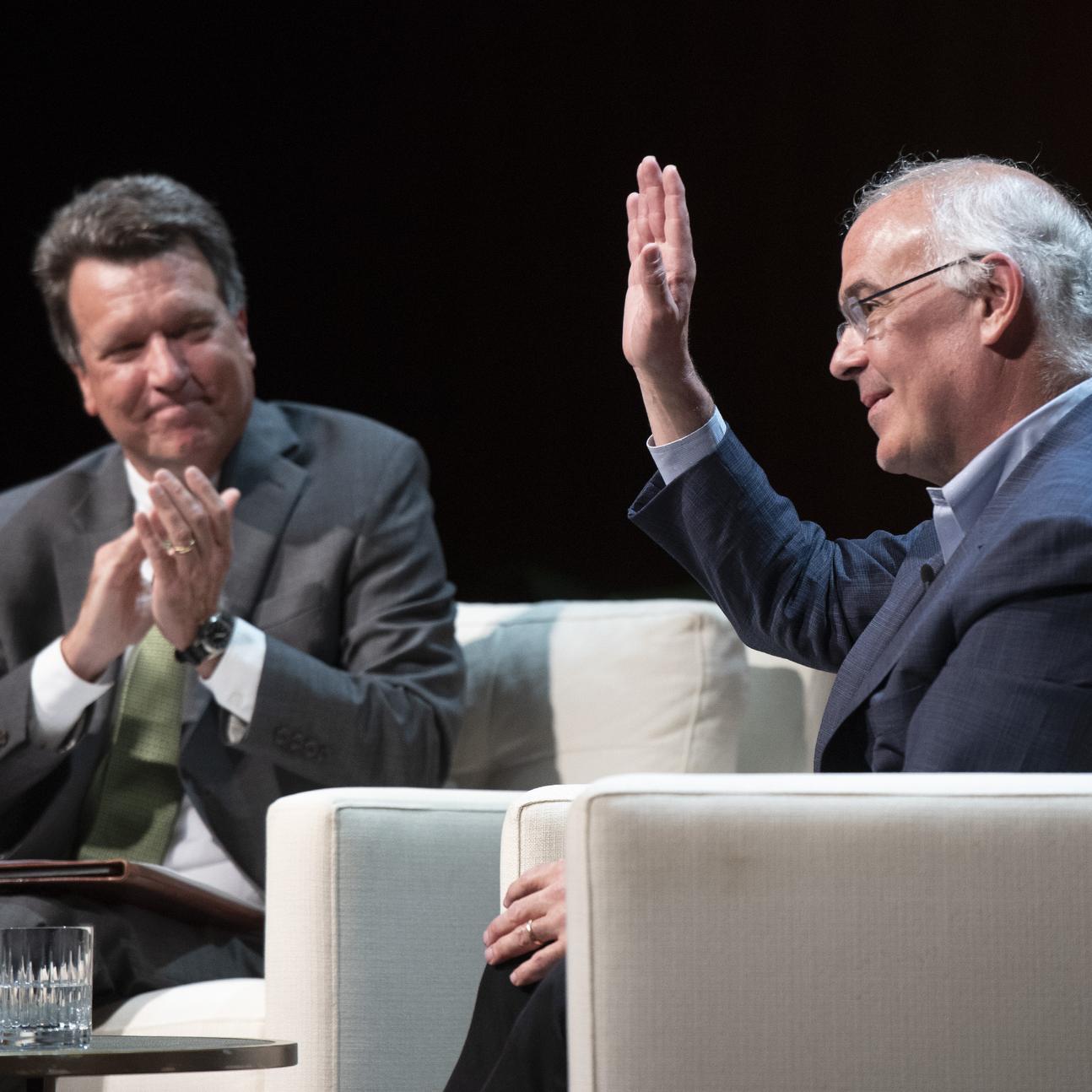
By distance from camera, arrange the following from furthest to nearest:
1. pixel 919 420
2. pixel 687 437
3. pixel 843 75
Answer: pixel 843 75, pixel 687 437, pixel 919 420

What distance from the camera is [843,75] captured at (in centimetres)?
280

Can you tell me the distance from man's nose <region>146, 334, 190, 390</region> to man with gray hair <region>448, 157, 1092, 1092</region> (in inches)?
32.8

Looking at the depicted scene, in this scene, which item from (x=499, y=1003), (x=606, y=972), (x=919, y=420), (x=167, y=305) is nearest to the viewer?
(x=606, y=972)

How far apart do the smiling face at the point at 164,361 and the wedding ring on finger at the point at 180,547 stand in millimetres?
244

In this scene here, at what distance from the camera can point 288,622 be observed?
226cm

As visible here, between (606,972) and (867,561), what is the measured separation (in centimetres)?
88

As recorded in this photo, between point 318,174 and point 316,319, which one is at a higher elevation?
point 318,174

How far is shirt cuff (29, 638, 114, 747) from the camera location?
2137mm

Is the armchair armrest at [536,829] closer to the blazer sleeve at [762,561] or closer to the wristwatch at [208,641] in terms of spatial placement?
the blazer sleeve at [762,561]

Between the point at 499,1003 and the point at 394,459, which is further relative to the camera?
the point at 394,459

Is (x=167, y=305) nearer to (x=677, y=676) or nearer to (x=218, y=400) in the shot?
(x=218, y=400)

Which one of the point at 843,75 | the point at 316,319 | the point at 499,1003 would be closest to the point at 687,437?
the point at 499,1003

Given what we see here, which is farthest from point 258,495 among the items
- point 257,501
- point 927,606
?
point 927,606

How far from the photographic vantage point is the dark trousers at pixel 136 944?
6.10 feet
